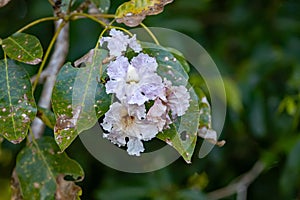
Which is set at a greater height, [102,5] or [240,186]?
[102,5]

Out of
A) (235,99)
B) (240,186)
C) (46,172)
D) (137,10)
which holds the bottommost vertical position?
(240,186)

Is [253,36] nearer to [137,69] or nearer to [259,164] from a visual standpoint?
[259,164]

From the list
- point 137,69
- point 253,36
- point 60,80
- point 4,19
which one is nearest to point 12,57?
point 60,80

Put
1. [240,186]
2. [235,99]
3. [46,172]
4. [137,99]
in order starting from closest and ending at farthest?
1. [137,99]
2. [46,172]
3. [235,99]
4. [240,186]

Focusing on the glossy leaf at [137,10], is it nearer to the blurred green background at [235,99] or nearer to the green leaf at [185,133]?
the green leaf at [185,133]

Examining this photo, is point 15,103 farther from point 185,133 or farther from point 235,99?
point 235,99

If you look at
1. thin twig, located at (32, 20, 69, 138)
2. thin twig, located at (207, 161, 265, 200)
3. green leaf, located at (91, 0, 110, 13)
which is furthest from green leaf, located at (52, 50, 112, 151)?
thin twig, located at (207, 161, 265, 200)

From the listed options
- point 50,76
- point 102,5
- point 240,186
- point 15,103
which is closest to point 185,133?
→ point 15,103
